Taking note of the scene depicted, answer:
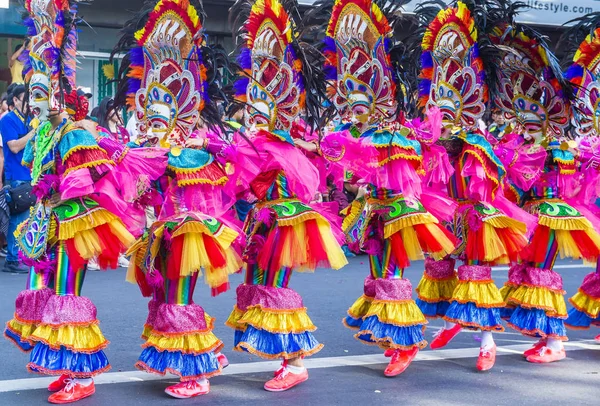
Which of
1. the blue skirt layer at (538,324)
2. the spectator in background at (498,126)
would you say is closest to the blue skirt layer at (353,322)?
the blue skirt layer at (538,324)

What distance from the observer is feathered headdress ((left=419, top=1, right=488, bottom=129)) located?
5.90m

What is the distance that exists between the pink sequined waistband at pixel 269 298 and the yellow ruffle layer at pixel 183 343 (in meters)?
0.43

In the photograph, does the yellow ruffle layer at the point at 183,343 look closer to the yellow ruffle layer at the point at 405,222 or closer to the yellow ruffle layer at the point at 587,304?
the yellow ruffle layer at the point at 405,222

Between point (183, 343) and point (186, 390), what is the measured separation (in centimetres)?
30

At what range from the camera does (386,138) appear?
5.55m

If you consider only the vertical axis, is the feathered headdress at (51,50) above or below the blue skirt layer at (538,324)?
above

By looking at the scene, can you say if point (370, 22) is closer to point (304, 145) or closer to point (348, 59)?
point (348, 59)

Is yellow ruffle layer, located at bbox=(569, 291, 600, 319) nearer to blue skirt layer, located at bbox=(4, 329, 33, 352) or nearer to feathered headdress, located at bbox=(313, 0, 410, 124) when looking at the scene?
feathered headdress, located at bbox=(313, 0, 410, 124)

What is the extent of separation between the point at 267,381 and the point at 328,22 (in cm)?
225

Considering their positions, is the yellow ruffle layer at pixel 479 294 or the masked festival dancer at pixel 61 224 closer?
the masked festival dancer at pixel 61 224

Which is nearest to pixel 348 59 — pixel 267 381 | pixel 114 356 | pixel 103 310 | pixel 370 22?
pixel 370 22

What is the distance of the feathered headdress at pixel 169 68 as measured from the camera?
4930 mm

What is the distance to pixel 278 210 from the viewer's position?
523 centimetres

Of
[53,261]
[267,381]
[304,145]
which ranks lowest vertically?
[267,381]
